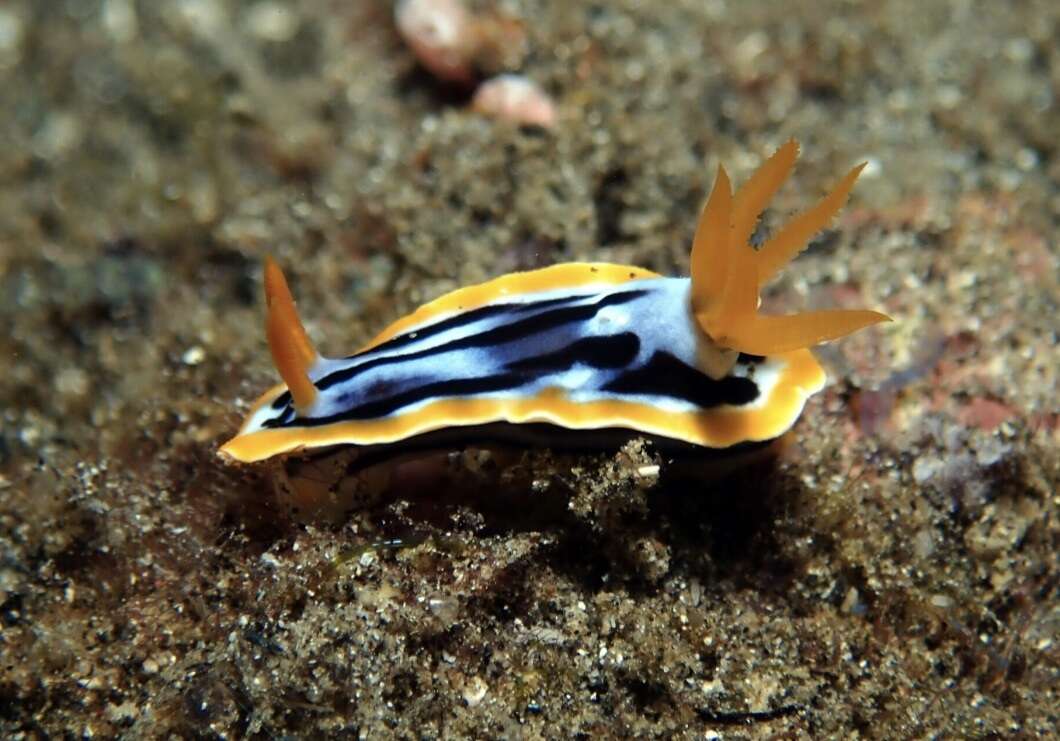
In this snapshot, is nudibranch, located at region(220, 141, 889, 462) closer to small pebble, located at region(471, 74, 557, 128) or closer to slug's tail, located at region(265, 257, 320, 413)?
slug's tail, located at region(265, 257, 320, 413)

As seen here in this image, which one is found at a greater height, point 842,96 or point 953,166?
point 842,96

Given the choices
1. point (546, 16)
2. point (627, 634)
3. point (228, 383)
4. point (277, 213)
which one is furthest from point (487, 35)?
point (627, 634)

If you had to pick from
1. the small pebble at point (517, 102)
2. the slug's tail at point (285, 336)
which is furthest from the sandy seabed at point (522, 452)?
the slug's tail at point (285, 336)

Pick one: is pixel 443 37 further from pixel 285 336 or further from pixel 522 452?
pixel 522 452

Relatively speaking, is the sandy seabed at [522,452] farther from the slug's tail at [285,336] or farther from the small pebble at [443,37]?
the slug's tail at [285,336]

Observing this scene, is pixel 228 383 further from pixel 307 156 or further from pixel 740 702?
pixel 740 702

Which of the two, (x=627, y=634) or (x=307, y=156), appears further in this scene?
(x=307, y=156)

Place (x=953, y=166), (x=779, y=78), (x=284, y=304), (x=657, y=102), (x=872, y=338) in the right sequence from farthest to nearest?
1. (x=779, y=78)
2. (x=953, y=166)
3. (x=657, y=102)
4. (x=872, y=338)
5. (x=284, y=304)

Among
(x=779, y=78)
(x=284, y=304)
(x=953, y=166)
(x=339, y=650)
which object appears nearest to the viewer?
(x=339, y=650)
